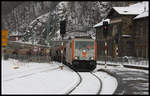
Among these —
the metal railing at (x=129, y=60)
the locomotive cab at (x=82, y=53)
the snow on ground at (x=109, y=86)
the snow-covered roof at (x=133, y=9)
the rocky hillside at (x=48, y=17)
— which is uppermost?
the snow-covered roof at (x=133, y=9)

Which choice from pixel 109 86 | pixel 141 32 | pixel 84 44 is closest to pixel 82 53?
pixel 84 44

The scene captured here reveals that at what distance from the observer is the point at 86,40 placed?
83.0 feet

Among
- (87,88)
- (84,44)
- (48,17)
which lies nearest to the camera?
(48,17)

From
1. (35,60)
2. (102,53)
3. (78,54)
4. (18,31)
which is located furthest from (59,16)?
(102,53)

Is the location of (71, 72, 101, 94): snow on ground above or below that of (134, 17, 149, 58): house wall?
below

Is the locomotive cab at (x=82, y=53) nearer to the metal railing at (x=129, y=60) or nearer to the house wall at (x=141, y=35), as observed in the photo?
the metal railing at (x=129, y=60)

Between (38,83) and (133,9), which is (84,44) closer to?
(38,83)

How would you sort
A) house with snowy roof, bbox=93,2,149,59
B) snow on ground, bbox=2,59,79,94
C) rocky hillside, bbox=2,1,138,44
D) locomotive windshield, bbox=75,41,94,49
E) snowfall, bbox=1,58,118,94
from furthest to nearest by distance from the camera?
house with snowy roof, bbox=93,2,149,59
locomotive windshield, bbox=75,41,94,49
snowfall, bbox=1,58,118,94
snow on ground, bbox=2,59,79,94
rocky hillside, bbox=2,1,138,44

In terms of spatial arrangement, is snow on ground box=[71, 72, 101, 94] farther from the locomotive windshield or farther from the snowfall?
the locomotive windshield

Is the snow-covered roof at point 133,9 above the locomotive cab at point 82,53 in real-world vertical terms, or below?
above

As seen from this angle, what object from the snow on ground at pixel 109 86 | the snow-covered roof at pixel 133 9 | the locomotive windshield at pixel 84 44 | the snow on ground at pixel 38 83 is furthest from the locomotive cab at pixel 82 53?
the snow-covered roof at pixel 133 9

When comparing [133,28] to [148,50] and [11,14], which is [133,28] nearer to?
[148,50]

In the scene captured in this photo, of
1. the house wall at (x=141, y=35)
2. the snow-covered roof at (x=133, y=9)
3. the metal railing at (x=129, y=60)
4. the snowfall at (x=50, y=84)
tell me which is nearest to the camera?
the snowfall at (x=50, y=84)

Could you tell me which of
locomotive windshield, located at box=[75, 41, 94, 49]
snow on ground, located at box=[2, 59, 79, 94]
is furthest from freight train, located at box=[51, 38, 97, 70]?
snow on ground, located at box=[2, 59, 79, 94]
